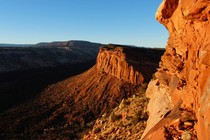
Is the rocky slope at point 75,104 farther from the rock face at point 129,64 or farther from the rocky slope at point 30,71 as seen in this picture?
the rocky slope at point 30,71

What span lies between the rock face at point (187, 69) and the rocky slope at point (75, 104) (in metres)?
24.8

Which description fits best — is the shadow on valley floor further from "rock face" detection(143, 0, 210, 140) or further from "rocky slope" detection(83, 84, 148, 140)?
"rock face" detection(143, 0, 210, 140)

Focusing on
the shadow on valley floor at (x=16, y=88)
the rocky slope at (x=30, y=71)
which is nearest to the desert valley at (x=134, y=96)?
the shadow on valley floor at (x=16, y=88)

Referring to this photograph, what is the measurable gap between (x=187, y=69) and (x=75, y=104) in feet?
146

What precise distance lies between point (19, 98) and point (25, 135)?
29.4 meters

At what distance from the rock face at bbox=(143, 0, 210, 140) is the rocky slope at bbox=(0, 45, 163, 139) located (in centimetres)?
2480

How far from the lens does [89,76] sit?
229 feet

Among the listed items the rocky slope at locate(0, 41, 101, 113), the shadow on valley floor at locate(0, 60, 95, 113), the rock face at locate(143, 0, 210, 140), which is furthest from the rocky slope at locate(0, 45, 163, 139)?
the rock face at locate(143, 0, 210, 140)

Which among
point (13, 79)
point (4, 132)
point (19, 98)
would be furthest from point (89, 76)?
point (13, 79)

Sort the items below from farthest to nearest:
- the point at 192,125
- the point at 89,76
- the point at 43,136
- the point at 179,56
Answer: the point at 89,76 → the point at 43,136 → the point at 179,56 → the point at 192,125

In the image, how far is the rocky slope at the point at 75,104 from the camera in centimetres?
4588

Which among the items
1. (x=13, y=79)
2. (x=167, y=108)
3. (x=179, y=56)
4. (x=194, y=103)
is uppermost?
(x=179, y=56)

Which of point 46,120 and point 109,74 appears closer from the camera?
point 46,120

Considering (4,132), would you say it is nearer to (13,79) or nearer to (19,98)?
(19,98)
